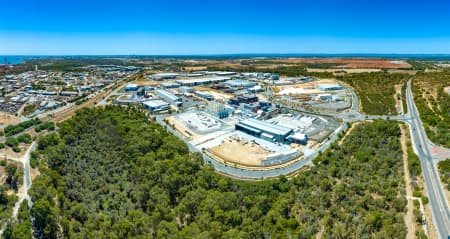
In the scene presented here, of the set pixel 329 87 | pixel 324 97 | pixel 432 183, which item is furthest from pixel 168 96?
pixel 432 183

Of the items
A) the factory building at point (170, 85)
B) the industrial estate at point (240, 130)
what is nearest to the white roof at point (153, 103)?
the industrial estate at point (240, 130)

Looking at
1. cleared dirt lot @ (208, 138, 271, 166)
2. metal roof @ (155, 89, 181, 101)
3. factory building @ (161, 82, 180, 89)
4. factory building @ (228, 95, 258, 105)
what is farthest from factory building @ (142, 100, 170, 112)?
cleared dirt lot @ (208, 138, 271, 166)

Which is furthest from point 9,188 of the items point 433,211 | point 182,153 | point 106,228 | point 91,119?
point 433,211

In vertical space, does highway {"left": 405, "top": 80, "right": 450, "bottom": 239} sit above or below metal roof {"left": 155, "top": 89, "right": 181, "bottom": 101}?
below

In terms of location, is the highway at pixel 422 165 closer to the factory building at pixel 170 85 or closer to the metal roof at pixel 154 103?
the metal roof at pixel 154 103

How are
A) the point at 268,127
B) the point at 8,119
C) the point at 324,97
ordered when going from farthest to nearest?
the point at 324,97, the point at 8,119, the point at 268,127

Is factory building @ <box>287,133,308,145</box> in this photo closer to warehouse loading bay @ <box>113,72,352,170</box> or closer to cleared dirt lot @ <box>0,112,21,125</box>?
warehouse loading bay @ <box>113,72,352,170</box>

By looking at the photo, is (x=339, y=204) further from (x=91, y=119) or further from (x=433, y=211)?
(x=91, y=119)

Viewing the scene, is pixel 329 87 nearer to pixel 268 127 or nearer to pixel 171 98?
pixel 268 127
